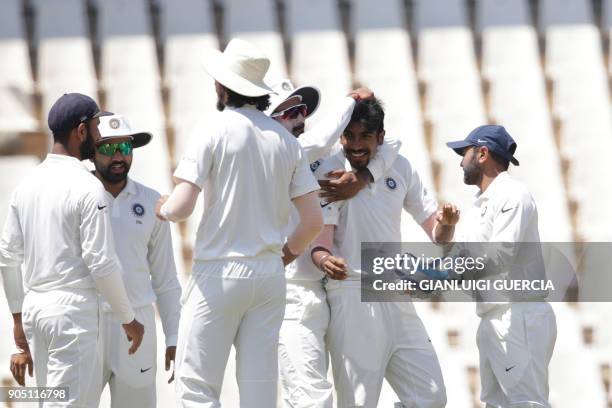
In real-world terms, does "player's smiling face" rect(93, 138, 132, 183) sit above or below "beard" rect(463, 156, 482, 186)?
above

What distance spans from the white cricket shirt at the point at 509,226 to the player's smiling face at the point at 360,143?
49 cm

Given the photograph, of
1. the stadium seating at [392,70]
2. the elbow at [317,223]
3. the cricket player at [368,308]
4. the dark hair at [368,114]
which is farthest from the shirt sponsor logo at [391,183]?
the stadium seating at [392,70]

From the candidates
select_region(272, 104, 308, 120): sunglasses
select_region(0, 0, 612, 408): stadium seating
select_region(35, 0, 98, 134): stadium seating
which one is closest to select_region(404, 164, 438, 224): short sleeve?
select_region(272, 104, 308, 120): sunglasses

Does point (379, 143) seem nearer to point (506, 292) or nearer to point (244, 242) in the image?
point (506, 292)

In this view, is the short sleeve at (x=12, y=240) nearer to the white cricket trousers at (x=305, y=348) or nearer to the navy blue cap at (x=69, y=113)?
the navy blue cap at (x=69, y=113)

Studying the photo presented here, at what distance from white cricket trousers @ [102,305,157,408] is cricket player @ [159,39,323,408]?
0.75m

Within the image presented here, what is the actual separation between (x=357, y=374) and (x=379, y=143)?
973 millimetres

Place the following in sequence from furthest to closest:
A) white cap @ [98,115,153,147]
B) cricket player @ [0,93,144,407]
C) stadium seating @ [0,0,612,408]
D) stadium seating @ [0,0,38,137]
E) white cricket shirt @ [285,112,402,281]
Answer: stadium seating @ [0,0,612,408] < stadium seating @ [0,0,38,137] < white cap @ [98,115,153,147] < white cricket shirt @ [285,112,402,281] < cricket player @ [0,93,144,407]

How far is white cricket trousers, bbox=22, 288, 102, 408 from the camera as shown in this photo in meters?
5.50

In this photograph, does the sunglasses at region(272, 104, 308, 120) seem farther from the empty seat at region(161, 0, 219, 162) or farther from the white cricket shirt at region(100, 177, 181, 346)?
the empty seat at region(161, 0, 219, 162)

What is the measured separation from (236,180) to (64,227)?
70cm

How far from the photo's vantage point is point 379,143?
6293 mm

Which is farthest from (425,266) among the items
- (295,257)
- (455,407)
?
(455,407)

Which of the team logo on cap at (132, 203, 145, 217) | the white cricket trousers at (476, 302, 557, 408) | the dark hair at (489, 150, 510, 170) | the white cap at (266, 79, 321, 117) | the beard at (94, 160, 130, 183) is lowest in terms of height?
the white cricket trousers at (476, 302, 557, 408)
